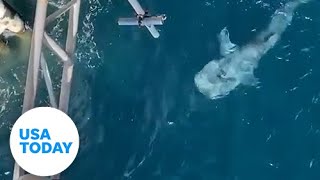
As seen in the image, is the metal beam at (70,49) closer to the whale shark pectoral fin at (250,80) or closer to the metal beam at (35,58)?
the metal beam at (35,58)

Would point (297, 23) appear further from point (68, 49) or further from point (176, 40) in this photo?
point (68, 49)

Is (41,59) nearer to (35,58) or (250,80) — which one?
(35,58)

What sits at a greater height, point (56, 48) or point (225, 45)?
point (56, 48)

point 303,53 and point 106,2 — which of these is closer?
point 303,53

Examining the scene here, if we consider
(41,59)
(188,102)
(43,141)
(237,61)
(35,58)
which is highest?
(35,58)

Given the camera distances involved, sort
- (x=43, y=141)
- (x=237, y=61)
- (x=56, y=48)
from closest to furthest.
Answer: (x=43, y=141), (x=56, y=48), (x=237, y=61)

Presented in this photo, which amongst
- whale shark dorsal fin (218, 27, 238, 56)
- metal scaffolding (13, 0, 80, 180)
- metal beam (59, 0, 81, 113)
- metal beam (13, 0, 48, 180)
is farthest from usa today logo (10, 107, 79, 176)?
whale shark dorsal fin (218, 27, 238, 56)

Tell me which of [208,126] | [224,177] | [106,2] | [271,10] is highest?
[106,2]

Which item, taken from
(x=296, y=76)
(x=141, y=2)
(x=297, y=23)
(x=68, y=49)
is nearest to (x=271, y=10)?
(x=297, y=23)

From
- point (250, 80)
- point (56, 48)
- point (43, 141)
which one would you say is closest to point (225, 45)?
point (250, 80)
